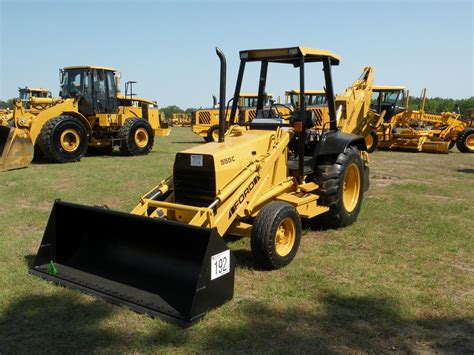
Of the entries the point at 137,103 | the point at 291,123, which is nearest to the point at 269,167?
the point at 291,123

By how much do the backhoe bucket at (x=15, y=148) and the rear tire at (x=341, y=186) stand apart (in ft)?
29.1

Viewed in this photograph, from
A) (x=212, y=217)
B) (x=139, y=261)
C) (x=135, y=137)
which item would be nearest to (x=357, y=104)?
(x=212, y=217)

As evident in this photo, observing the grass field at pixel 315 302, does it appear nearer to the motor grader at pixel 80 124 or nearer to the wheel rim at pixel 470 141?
the motor grader at pixel 80 124

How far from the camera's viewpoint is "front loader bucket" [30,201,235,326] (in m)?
3.88

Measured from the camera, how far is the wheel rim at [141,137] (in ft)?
52.5

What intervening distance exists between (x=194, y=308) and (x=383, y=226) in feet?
13.0

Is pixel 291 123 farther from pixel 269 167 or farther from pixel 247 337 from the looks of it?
pixel 247 337

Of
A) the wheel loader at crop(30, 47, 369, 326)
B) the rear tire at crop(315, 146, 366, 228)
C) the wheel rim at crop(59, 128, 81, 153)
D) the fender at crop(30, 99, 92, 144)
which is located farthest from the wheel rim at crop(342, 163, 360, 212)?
the fender at crop(30, 99, 92, 144)

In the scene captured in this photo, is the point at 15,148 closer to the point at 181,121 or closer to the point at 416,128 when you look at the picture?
the point at 416,128

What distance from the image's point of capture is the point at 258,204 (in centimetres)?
527

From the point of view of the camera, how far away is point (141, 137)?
16.2m

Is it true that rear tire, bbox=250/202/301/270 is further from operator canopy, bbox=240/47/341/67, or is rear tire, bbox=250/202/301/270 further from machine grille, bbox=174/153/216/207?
operator canopy, bbox=240/47/341/67

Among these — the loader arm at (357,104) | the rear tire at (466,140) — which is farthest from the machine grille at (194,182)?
the rear tire at (466,140)

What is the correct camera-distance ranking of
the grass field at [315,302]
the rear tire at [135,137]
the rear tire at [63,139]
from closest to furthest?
the grass field at [315,302], the rear tire at [63,139], the rear tire at [135,137]
